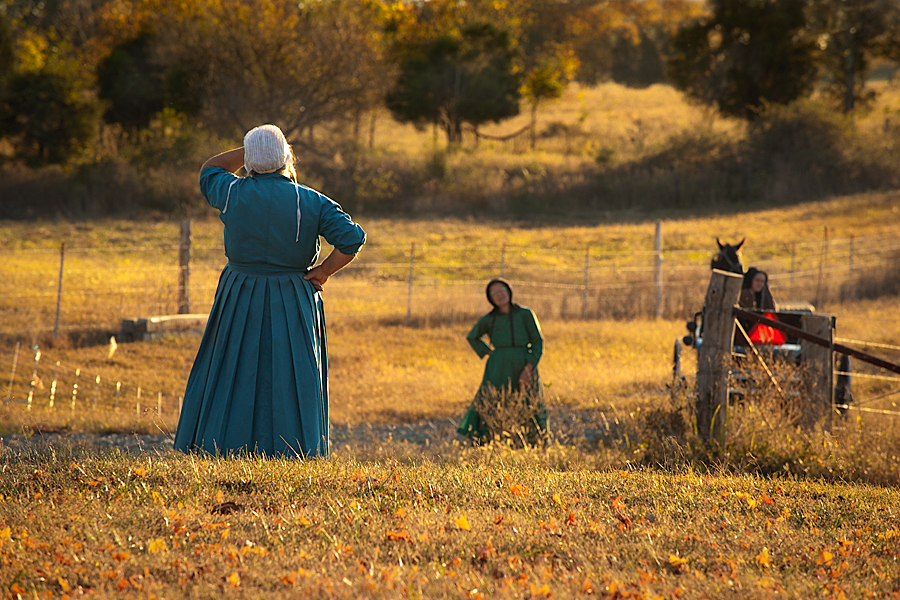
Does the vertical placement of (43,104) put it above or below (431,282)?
above

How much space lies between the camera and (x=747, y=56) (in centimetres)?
3369

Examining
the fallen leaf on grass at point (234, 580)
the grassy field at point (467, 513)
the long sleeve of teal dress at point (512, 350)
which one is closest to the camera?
the fallen leaf on grass at point (234, 580)

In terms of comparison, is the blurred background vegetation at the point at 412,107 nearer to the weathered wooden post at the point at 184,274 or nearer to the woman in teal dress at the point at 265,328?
the weathered wooden post at the point at 184,274

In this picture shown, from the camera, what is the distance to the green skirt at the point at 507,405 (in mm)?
6445

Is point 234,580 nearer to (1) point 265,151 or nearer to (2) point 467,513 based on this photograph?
(2) point 467,513

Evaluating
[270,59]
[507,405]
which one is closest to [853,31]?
[270,59]

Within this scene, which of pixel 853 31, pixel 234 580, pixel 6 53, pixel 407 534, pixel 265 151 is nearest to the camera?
pixel 234 580

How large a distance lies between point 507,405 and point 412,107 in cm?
2833

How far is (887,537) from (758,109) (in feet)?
110

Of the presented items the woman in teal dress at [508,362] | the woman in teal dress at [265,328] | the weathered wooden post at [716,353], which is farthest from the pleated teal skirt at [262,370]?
the weathered wooden post at [716,353]

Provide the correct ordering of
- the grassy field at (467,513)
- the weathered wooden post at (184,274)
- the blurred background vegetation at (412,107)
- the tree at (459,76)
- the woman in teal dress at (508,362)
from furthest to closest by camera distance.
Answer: the tree at (459,76) < the blurred background vegetation at (412,107) < the weathered wooden post at (184,274) < the woman in teal dress at (508,362) < the grassy field at (467,513)

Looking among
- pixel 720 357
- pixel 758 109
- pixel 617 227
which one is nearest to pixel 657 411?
pixel 720 357

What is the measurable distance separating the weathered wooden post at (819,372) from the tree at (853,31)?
31199 millimetres

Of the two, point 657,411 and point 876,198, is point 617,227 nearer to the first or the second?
point 876,198
